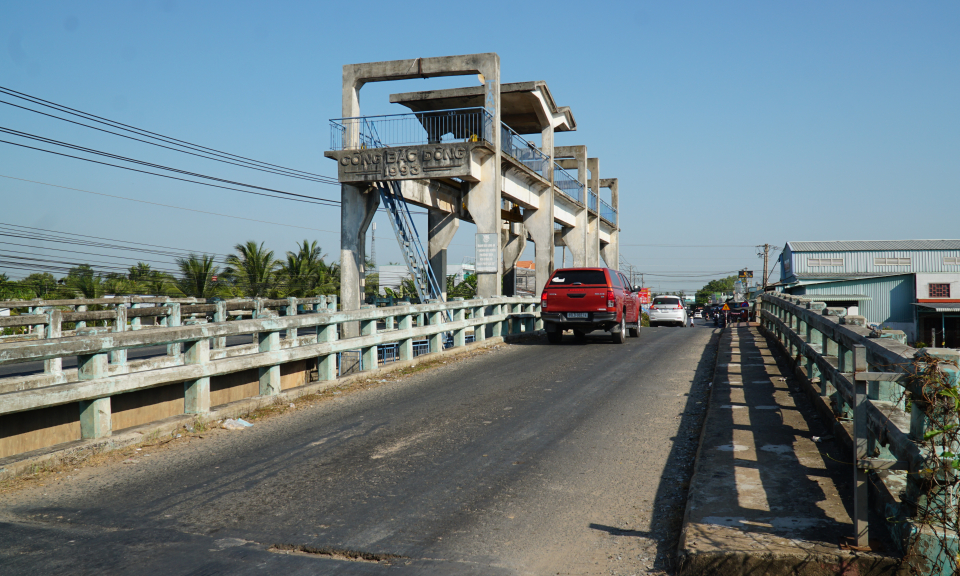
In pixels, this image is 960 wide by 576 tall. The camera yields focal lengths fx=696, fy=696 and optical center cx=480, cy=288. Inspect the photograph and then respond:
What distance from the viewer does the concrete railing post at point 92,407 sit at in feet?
21.4

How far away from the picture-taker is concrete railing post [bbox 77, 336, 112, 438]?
652 centimetres

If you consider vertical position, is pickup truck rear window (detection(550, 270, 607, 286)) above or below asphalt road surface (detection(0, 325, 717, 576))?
above

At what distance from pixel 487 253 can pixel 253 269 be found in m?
27.9

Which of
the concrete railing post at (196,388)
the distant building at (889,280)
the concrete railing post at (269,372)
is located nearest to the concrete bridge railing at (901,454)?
the concrete railing post at (196,388)

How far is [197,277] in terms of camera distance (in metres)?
43.1

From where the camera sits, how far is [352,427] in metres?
7.75

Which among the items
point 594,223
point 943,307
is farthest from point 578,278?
point 943,307

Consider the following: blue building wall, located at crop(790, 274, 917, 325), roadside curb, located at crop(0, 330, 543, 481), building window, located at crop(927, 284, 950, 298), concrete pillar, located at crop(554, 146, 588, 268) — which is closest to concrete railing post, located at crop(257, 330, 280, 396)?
roadside curb, located at crop(0, 330, 543, 481)

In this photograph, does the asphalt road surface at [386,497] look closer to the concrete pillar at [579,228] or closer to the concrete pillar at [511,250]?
the concrete pillar at [511,250]

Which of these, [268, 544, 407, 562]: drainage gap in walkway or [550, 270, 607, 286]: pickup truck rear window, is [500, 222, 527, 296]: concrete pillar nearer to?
[550, 270, 607, 286]: pickup truck rear window

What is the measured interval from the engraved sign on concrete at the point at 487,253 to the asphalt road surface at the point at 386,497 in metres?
12.4

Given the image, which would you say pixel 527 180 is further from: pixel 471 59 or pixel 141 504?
pixel 141 504

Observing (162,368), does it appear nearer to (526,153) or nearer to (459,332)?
(459,332)

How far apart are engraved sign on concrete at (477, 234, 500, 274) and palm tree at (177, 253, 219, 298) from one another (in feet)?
88.6
